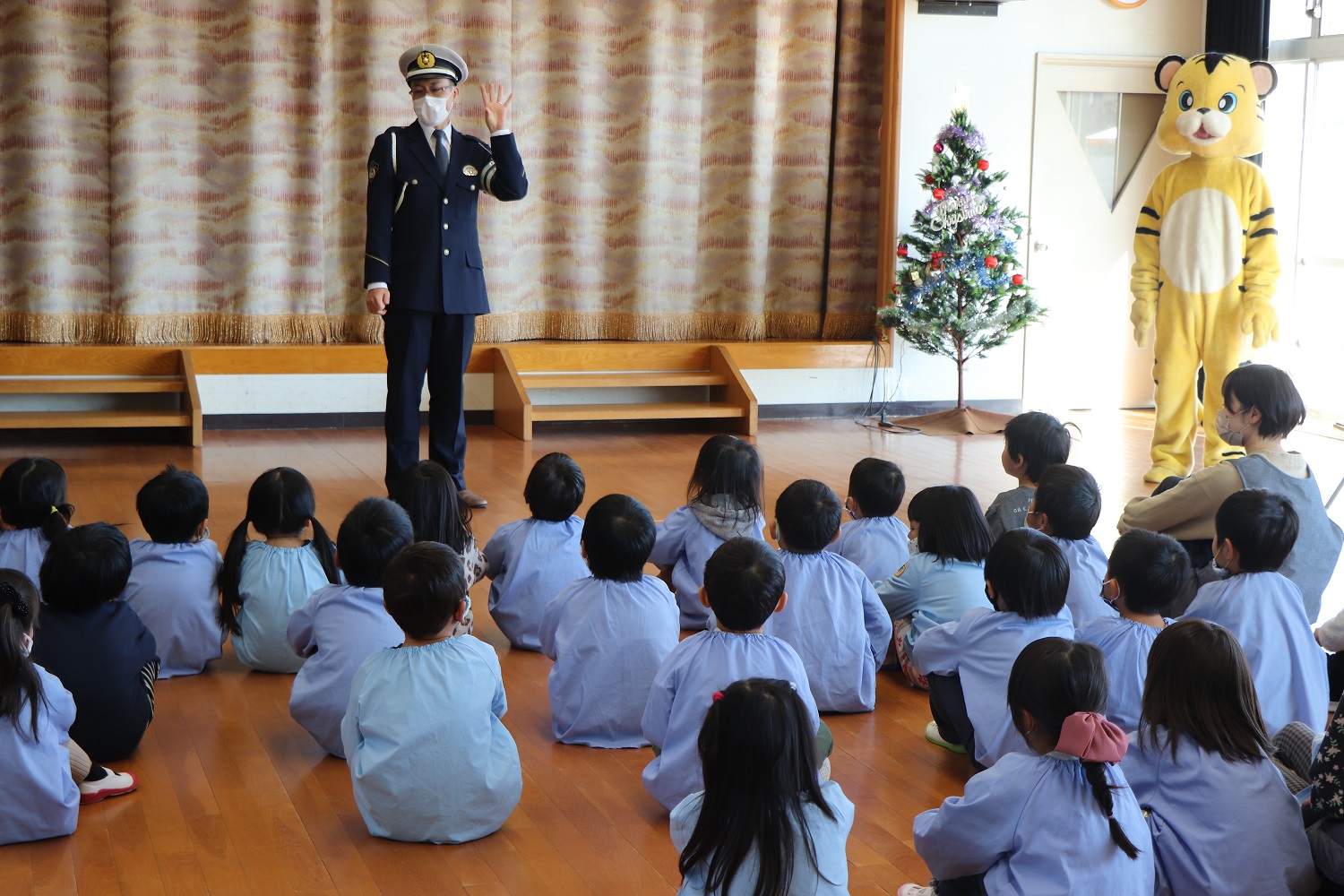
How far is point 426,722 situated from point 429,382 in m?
2.88

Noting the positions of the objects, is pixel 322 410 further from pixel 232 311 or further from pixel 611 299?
pixel 611 299

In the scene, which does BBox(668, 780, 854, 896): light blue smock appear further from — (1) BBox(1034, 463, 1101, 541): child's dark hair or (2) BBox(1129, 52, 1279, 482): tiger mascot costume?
(2) BBox(1129, 52, 1279, 482): tiger mascot costume

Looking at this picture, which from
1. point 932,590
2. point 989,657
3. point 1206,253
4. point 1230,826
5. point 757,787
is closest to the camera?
point 757,787

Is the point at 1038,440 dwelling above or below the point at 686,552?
above

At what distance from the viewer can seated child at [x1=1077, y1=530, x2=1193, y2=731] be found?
241 cm

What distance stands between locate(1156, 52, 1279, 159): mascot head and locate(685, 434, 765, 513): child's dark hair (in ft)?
10.7

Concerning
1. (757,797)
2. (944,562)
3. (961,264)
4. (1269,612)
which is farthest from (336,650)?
(961,264)

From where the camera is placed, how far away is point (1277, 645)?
8.23 feet

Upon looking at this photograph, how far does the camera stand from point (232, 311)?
699cm

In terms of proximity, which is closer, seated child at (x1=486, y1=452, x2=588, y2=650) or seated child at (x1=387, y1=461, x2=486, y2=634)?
seated child at (x1=387, y1=461, x2=486, y2=634)

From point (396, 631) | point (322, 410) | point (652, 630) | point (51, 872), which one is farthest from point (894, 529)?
point (322, 410)

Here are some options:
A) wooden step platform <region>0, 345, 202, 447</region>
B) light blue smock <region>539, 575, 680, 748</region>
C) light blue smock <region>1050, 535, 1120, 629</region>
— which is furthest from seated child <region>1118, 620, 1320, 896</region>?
wooden step platform <region>0, 345, 202, 447</region>

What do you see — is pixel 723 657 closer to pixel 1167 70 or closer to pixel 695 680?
pixel 695 680

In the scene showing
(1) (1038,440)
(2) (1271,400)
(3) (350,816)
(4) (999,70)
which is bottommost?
(3) (350,816)
